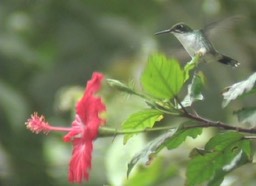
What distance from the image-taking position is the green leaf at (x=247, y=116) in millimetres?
1446

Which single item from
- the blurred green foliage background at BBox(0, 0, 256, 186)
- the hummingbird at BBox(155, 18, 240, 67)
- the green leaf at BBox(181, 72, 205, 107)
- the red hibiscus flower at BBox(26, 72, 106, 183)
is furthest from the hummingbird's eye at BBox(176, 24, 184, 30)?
the blurred green foliage background at BBox(0, 0, 256, 186)

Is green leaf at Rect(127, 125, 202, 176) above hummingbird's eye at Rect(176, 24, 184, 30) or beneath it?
beneath

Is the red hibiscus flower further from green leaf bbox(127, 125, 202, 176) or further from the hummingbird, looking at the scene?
the hummingbird

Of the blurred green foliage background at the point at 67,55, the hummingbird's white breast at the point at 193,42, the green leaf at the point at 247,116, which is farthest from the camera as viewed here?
the blurred green foliage background at the point at 67,55

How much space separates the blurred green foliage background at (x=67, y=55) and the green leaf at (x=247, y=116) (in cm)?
183

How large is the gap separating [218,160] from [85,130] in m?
0.28

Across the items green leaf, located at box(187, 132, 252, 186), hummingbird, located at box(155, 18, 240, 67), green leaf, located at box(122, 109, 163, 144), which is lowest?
green leaf, located at box(187, 132, 252, 186)

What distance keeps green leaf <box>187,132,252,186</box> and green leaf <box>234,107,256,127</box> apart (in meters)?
0.03

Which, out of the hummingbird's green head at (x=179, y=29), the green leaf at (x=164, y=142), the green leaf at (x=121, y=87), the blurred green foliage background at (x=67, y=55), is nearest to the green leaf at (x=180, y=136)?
the green leaf at (x=164, y=142)

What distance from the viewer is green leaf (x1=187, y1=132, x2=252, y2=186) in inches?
58.1

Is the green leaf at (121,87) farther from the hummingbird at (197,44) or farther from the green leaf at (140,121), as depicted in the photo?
the hummingbird at (197,44)

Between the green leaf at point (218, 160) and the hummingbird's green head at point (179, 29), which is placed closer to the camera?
the green leaf at point (218, 160)

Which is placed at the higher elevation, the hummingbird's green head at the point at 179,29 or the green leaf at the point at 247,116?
the hummingbird's green head at the point at 179,29

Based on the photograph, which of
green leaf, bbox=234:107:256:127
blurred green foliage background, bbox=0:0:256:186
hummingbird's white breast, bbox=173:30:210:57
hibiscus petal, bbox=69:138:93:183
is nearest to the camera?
hibiscus petal, bbox=69:138:93:183
